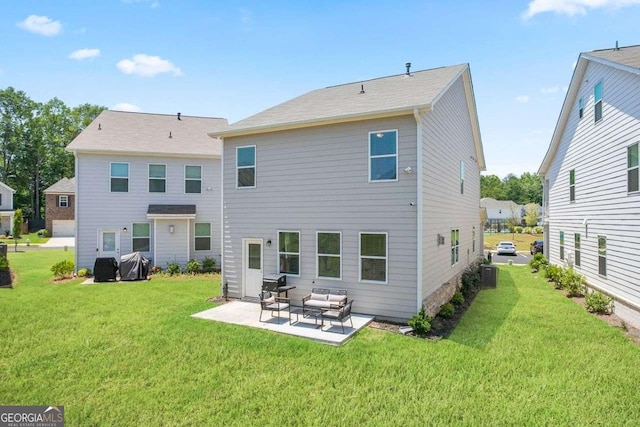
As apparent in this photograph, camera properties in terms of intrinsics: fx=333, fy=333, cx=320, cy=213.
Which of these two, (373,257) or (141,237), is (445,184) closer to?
(373,257)

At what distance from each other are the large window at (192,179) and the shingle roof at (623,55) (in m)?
16.9

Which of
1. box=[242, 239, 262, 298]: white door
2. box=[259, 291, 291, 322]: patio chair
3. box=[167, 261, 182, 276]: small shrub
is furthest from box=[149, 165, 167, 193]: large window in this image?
box=[259, 291, 291, 322]: patio chair

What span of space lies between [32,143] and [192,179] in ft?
154

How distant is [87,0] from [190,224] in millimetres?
10068

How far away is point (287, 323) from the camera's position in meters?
8.88

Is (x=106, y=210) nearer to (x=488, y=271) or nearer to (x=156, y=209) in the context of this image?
(x=156, y=209)

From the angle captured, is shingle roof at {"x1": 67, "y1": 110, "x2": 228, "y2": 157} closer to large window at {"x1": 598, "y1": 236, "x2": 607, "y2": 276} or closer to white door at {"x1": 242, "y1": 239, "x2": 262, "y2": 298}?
white door at {"x1": 242, "y1": 239, "x2": 262, "y2": 298}

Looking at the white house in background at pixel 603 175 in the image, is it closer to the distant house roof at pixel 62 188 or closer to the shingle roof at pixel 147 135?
the shingle roof at pixel 147 135

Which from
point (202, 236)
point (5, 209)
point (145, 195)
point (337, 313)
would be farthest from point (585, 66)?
point (5, 209)

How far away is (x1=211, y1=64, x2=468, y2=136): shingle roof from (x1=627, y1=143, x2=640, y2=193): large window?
539 cm

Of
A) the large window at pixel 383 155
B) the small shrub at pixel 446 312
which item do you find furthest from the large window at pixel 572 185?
the large window at pixel 383 155

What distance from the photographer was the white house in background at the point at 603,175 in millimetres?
9273

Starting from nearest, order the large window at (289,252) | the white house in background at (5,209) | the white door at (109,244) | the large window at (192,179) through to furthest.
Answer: the large window at (289,252), the white door at (109,244), the large window at (192,179), the white house in background at (5,209)

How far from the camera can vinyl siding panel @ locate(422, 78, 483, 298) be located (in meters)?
9.22
